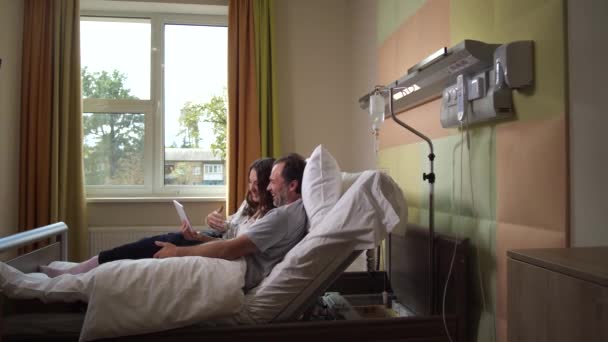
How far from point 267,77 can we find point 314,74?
0.40 metres

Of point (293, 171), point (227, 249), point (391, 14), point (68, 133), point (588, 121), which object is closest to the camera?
point (588, 121)

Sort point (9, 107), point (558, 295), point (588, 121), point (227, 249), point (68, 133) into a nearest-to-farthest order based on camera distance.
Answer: point (558, 295), point (588, 121), point (227, 249), point (9, 107), point (68, 133)

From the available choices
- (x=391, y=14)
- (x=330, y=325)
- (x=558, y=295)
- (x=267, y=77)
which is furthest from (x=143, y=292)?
(x=267, y=77)

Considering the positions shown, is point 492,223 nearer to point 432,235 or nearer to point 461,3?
point 432,235

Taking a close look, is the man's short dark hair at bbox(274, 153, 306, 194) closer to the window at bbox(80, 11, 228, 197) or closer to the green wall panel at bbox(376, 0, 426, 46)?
the green wall panel at bbox(376, 0, 426, 46)

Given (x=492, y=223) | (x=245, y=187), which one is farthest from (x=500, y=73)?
(x=245, y=187)

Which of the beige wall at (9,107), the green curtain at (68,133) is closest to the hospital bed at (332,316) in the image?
the green curtain at (68,133)

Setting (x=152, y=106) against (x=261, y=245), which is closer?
(x=261, y=245)

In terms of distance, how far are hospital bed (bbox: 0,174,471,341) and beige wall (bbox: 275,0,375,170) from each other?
1867 millimetres

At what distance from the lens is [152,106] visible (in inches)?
144

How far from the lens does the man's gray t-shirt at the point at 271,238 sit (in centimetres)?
162

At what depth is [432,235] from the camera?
5.11 ft

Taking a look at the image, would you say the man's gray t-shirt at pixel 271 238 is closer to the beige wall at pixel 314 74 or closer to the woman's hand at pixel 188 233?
the woman's hand at pixel 188 233

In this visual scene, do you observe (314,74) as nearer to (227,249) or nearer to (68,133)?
(68,133)
